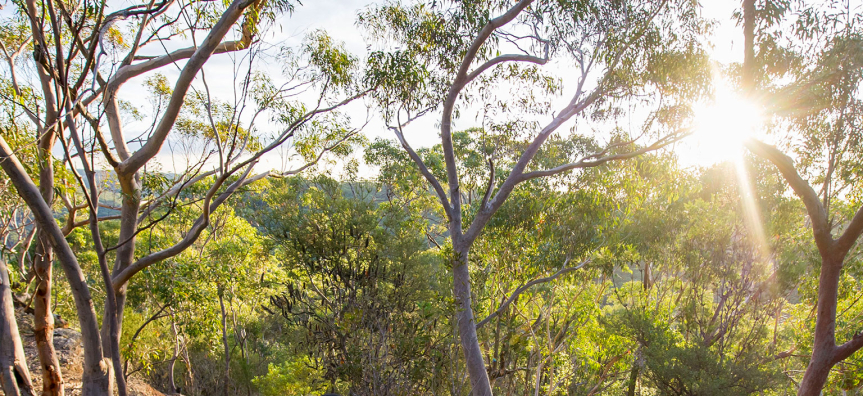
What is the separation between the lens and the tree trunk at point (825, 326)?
4.91 m

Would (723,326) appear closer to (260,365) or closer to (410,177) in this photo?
(410,177)

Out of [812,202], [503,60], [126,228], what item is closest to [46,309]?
[126,228]

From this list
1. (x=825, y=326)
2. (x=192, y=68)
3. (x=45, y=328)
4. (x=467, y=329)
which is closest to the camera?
(x=192, y=68)

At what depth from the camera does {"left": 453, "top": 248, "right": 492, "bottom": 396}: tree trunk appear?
5.73 meters

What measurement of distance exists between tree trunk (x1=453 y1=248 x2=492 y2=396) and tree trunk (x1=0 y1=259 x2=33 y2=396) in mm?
4211

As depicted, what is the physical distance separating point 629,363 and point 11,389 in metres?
9.90

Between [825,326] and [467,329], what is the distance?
4107 mm

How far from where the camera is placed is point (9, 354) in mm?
3615

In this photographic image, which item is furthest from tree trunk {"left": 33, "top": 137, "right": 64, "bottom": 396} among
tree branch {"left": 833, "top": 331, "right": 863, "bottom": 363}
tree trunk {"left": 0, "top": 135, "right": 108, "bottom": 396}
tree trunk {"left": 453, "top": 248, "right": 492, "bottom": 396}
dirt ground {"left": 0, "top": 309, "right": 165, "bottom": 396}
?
tree branch {"left": 833, "top": 331, "right": 863, "bottom": 363}

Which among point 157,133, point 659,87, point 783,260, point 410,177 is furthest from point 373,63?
point 783,260

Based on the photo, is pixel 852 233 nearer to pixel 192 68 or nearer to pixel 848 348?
pixel 848 348

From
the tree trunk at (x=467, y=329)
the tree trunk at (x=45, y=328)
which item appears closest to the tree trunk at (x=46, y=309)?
the tree trunk at (x=45, y=328)

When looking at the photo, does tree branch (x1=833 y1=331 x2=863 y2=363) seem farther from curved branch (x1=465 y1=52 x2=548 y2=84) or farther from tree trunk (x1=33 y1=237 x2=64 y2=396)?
tree trunk (x1=33 y1=237 x2=64 y2=396)

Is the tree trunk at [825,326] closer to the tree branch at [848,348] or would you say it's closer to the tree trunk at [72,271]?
the tree branch at [848,348]
